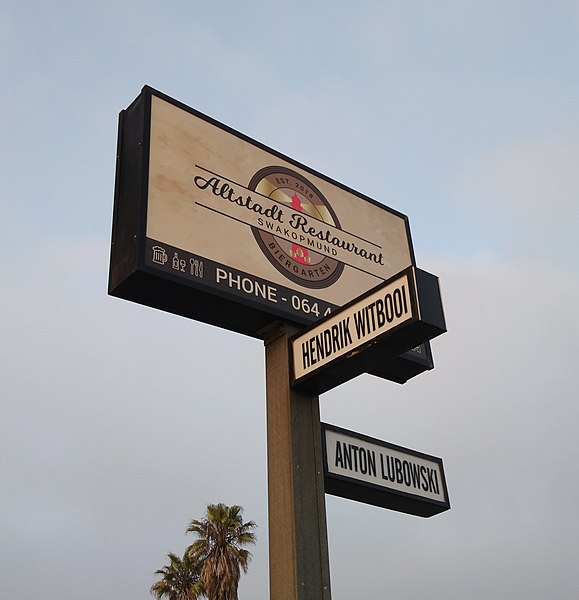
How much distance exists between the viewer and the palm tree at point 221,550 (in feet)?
84.0

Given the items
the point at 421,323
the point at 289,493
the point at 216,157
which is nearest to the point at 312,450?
the point at 289,493

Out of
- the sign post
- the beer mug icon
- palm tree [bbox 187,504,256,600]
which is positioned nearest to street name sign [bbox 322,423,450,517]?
the sign post

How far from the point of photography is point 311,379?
564 centimetres

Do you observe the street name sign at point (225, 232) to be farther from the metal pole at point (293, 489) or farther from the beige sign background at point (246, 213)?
the metal pole at point (293, 489)

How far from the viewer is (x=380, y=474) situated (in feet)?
19.1

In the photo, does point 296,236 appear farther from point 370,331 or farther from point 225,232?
point 370,331

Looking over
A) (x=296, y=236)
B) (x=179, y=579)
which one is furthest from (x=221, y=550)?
(x=296, y=236)

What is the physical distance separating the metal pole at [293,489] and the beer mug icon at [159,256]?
1083 millimetres

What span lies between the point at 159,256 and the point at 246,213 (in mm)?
989

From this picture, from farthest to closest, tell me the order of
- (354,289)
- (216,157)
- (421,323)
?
(354,289), (216,157), (421,323)

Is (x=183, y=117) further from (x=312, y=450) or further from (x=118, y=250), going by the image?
(x=312, y=450)

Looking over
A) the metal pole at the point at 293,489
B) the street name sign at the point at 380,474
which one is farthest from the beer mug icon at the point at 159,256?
the street name sign at the point at 380,474

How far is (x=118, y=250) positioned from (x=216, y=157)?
46.1 inches

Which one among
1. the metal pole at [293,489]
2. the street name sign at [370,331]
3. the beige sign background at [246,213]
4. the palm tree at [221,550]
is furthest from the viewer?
the palm tree at [221,550]
